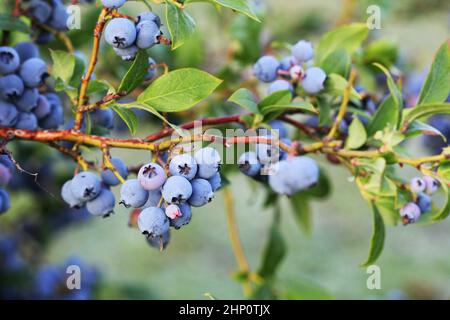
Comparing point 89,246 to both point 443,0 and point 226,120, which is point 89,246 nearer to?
point 443,0

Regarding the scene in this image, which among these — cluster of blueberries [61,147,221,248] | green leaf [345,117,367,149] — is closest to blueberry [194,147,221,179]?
cluster of blueberries [61,147,221,248]

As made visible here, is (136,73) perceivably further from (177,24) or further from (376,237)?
(376,237)

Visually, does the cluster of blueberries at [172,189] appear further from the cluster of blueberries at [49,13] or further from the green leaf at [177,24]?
the cluster of blueberries at [49,13]

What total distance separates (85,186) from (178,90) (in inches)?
6.7

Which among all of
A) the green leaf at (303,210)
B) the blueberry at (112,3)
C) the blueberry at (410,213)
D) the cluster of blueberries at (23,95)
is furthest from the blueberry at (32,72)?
the green leaf at (303,210)

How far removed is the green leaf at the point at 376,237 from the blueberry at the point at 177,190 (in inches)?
12.1

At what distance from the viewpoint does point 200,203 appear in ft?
2.51

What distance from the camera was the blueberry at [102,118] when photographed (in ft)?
3.20

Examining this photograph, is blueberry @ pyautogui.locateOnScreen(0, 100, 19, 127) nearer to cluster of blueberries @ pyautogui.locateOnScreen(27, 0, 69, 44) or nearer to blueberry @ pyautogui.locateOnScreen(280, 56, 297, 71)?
cluster of blueberries @ pyautogui.locateOnScreen(27, 0, 69, 44)

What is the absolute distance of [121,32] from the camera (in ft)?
2.60

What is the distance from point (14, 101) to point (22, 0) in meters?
0.27

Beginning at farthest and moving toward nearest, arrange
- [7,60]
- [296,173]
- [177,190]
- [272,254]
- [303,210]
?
[303,210] → [272,254] → [7,60] → [296,173] → [177,190]

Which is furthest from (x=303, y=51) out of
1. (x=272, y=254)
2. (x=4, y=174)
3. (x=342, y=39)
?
(x=272, y=254)
